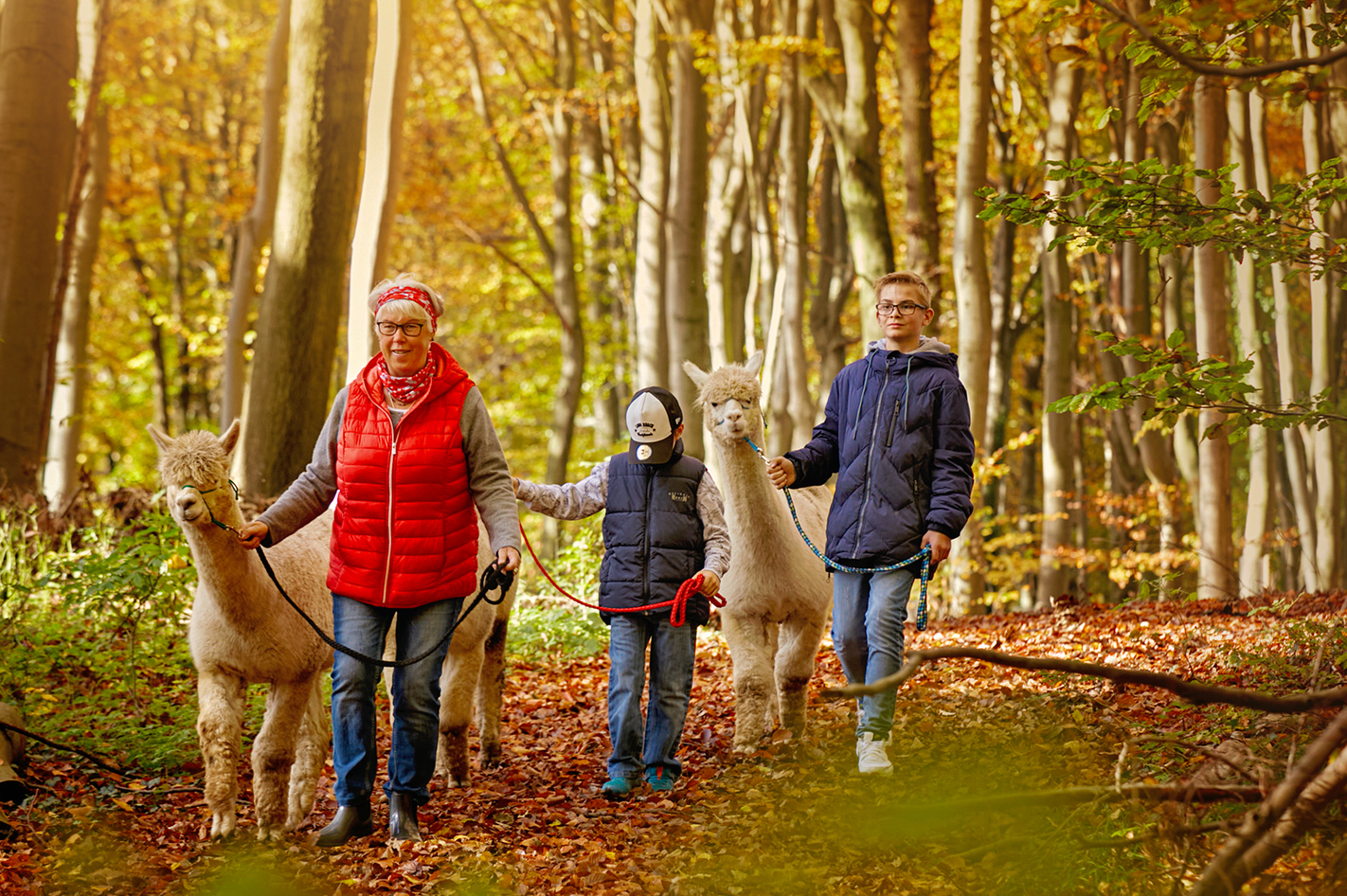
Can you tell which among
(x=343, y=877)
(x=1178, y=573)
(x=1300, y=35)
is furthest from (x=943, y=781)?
(x=1300, y=35)

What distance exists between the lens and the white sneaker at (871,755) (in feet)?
16.1

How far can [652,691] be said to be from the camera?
5695 millimetres

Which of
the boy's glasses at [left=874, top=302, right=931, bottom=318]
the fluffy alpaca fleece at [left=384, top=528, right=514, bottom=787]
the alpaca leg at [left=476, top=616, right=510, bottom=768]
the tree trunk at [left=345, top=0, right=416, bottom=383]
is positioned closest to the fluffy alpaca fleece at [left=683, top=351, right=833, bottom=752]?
the boy's glasses at [left=874, top=302, right=931, bottom=318]

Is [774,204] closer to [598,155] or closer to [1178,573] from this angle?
[598,155]

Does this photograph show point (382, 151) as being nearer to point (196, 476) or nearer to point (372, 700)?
point (196, 476)

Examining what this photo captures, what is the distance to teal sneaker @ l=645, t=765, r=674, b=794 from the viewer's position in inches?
216

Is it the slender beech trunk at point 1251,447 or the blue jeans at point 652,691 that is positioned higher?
the slender beech trunk at point 1251,447

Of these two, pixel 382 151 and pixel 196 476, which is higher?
pixel 382 151

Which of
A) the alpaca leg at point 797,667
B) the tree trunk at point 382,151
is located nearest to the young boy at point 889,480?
the alpaca leg at point 797,667

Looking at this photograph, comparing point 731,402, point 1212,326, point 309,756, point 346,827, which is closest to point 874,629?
point 731,402

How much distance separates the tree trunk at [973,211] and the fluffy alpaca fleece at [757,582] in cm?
491

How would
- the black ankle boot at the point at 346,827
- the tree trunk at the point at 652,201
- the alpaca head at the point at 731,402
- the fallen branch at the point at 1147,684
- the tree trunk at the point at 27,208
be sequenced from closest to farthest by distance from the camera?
the fallen branch at the point at 1147,684, the black ankle boot at the point at 346,827, the alpaca head at the point at 731,402, the tree trunk at the point at 27,208, the tree trunk at the point at 652,201

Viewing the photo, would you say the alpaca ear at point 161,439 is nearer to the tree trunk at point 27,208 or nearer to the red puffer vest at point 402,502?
the red puffer vest at point 402,502

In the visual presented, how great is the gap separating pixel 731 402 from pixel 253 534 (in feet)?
7.42
